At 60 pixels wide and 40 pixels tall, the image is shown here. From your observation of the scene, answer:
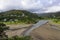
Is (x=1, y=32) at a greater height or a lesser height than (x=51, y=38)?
greater

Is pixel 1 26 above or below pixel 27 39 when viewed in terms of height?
above

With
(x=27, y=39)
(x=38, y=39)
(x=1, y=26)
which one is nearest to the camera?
(x=1, y=26)

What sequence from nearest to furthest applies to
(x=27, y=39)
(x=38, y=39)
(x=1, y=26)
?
(x=1, y=26) → (x=27, y=39) → (x=38, y=39)

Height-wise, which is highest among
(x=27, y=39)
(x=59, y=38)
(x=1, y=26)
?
(x=1, y=26)

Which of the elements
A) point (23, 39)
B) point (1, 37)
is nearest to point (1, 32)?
point (1, 37)

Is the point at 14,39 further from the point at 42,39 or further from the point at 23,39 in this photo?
the point at 42,39

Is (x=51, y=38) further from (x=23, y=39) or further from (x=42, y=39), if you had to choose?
(x=23, y=39)

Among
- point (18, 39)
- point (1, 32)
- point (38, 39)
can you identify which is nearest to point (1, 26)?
point (1, 32)

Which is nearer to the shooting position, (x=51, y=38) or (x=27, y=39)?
(x=27, y=39)

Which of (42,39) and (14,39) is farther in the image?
(42,39)
